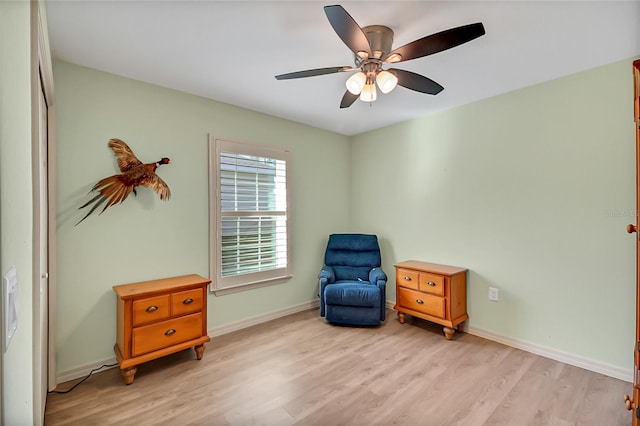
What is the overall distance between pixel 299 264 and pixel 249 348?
1251 millimetres

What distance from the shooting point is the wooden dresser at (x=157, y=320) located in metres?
→ 2.21

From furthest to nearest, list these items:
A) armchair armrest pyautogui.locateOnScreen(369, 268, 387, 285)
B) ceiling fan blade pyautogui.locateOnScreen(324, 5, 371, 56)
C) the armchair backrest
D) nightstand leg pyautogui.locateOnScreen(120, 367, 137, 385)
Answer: the armchair backrest
armchair armrest pyautogui.locateOnScreen(369, 268, 387, 285)
nightstand leg pyautogui.locateOnScreen(120, 367, 137, 385)
ceiling fan blade pyautogui.locateOnScreen(324, 5, 371, 56)

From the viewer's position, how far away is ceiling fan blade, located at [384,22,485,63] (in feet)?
4.82

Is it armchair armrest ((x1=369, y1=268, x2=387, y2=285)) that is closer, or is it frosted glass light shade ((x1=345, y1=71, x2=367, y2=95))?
frosted glass light shade ((x1=345, y1=71, x2=367, y2=95))

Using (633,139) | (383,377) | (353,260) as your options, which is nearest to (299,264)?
(353,260)

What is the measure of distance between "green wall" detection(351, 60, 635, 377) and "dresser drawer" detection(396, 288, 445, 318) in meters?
0.40

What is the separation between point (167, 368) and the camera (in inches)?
95.9

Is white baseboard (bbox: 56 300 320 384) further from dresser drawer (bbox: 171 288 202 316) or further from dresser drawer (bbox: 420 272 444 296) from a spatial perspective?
dresser drawer (bbox: 420 272 444 296)

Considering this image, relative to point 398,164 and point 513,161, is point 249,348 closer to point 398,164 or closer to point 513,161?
point 398,164

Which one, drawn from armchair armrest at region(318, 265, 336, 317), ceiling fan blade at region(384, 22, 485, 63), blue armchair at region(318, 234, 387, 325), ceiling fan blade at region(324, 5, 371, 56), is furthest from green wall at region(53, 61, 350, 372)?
ceiling fan blade at region(384, 22, 485, 63)

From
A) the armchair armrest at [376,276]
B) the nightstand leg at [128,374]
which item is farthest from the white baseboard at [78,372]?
the armchair armrest at [376,276]

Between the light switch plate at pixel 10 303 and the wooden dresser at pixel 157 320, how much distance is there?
1774 millimetres

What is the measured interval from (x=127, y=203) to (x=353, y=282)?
2.46m

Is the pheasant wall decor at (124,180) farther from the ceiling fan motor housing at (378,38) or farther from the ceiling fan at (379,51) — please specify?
the ceiling fan motor housing at (378,38)
